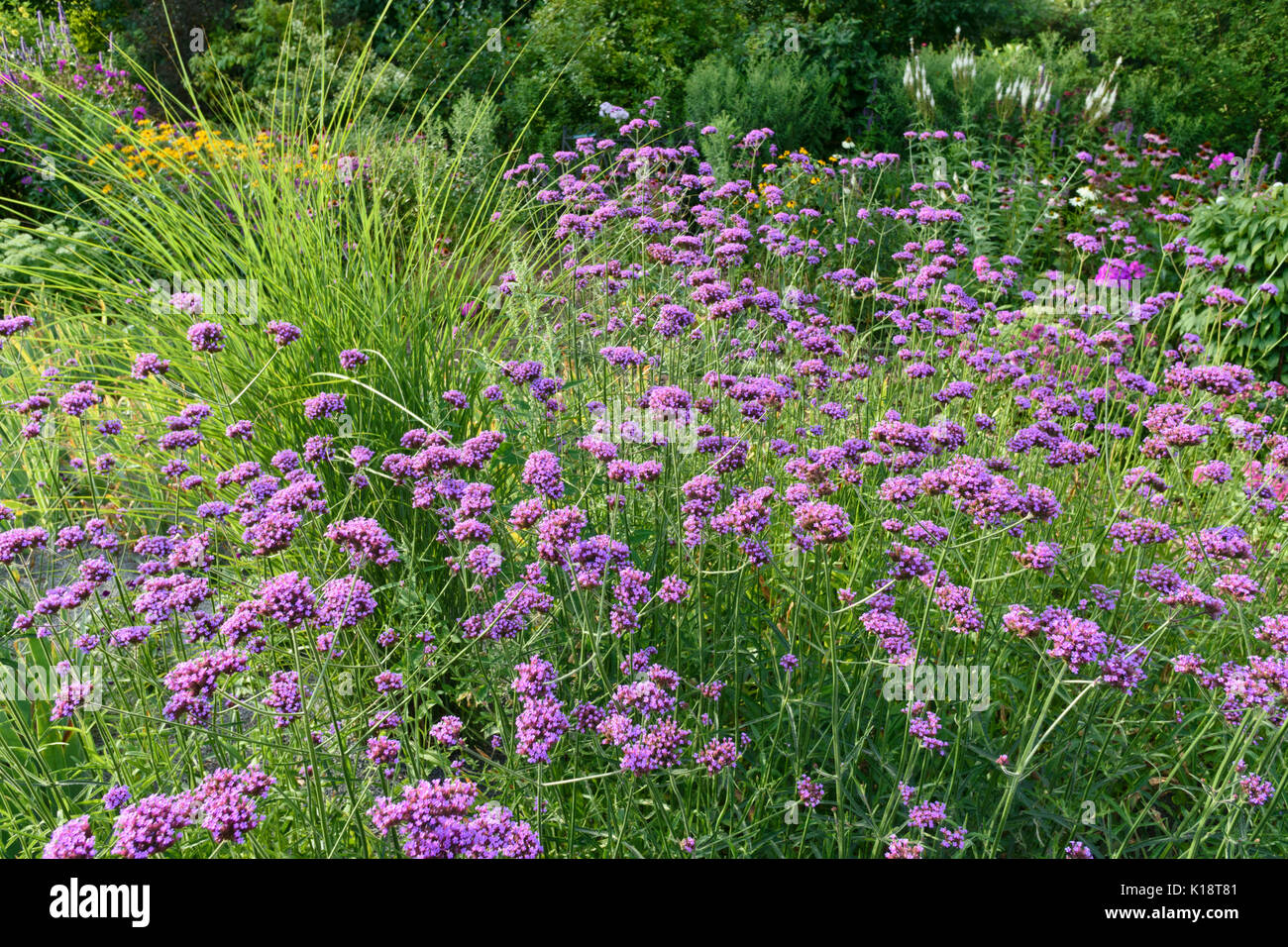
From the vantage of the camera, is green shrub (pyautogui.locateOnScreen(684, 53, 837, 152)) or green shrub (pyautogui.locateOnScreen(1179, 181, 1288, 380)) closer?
green shrub (pyautogui.locateOnScreen(1179, 181, 1288, 380))

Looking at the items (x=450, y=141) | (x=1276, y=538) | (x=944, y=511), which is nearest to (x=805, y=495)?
(x=944, y=511)

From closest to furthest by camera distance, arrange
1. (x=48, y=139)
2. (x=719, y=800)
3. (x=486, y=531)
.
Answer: (x=486, y=531) → (x=719, y=800) → (x=48, y=139)

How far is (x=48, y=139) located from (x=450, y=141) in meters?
4.94

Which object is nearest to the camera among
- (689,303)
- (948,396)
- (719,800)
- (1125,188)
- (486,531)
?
(486,531)

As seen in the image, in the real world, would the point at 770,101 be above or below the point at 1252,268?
above

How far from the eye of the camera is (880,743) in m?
2.46

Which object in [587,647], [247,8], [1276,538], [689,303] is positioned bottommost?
[1276,538]

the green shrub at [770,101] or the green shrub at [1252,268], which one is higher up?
the green shrub at [770,101]

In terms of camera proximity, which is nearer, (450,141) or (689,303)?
(689,303)

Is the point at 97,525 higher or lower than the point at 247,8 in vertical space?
lower

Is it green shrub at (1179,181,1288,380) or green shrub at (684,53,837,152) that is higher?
green shrub at (684,53,837,152)

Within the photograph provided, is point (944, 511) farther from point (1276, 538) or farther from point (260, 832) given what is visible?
point (260, 832)

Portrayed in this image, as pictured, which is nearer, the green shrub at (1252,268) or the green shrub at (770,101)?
the green shrub at (1252,268)

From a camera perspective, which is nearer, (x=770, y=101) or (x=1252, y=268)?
(x=1252, y=268)
